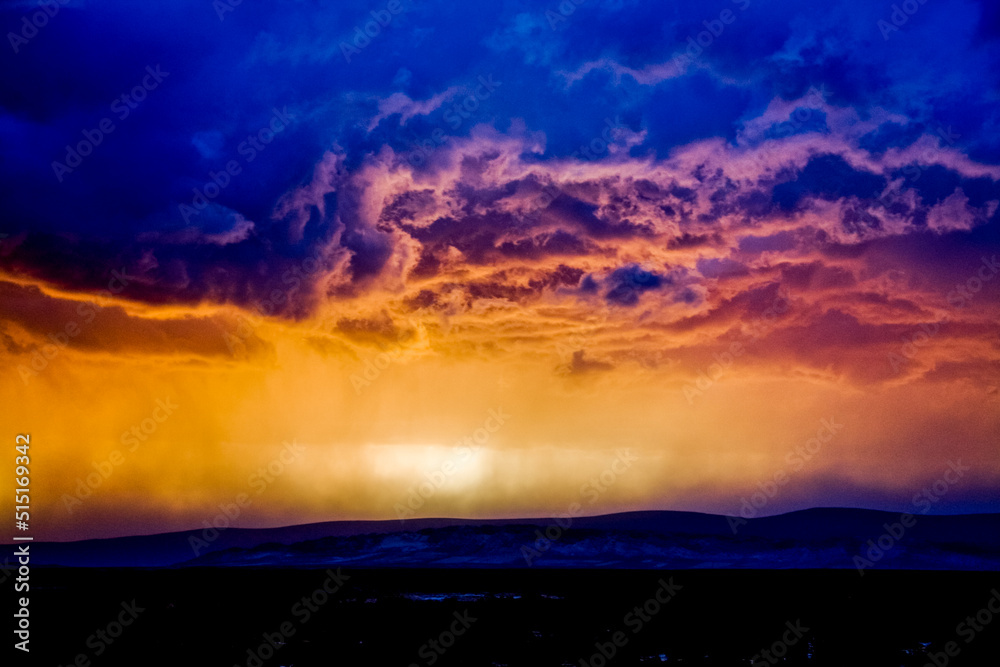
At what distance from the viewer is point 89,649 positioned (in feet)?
81.6

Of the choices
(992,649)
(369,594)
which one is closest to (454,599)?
(369,594)

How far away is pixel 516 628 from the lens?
28.8 meters

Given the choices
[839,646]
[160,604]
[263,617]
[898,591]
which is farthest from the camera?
[898,591]

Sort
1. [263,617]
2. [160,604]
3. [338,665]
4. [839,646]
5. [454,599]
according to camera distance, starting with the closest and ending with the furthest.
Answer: [338,665]
[839,646]
[263,617]
[160,604]
[454,599]

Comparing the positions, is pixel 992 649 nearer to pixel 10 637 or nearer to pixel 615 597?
pixel 615 597

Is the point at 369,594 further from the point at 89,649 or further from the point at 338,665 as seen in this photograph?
the point at 338,665

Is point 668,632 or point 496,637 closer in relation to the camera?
point 496,637

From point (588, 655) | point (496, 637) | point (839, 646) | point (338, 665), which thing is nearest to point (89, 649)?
point (338, 665)

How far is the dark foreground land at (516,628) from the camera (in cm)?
2211

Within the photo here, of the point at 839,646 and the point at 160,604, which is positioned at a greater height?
the point at 160,604

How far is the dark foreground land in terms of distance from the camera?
72.5 feet

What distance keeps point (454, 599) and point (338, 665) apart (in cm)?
2530

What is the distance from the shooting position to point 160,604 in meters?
40.3

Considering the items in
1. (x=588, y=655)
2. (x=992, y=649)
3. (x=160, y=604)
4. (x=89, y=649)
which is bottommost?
(x=992, y=649)
